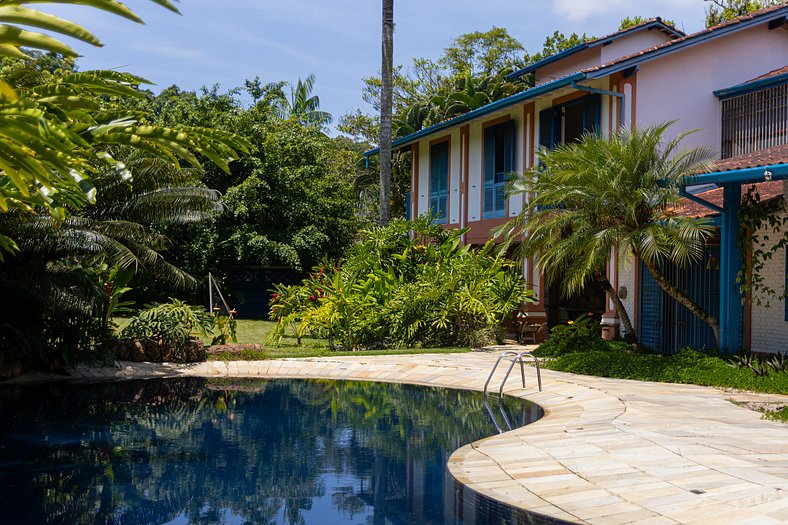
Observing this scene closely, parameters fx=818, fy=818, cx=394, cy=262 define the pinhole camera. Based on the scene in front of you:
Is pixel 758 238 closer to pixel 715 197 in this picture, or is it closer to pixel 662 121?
pixel 715 197

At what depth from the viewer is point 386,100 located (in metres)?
23.5

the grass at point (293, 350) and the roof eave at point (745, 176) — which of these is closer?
the roof eave at point (745, 176)

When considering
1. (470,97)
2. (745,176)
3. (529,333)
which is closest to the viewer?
(745,176)

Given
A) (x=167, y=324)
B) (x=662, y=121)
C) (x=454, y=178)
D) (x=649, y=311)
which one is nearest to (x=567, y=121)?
(x=662, y=121)

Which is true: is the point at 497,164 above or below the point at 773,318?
above

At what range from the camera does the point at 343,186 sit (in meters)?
29.5

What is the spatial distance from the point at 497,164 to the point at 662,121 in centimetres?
501

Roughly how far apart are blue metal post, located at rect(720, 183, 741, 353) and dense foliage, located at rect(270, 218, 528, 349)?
17.3ft

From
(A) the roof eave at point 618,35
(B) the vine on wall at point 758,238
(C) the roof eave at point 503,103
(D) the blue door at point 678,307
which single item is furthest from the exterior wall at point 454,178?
(B) the vine on wall at point 758,238

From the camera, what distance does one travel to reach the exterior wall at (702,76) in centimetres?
1738

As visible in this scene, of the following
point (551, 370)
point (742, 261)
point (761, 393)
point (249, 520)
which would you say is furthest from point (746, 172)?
point (249, 520)

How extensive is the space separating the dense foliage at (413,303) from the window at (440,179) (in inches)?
181

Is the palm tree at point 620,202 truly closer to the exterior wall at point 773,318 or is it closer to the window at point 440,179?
the exterior wall at point 773,318

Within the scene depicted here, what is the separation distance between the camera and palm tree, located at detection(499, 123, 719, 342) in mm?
13359
